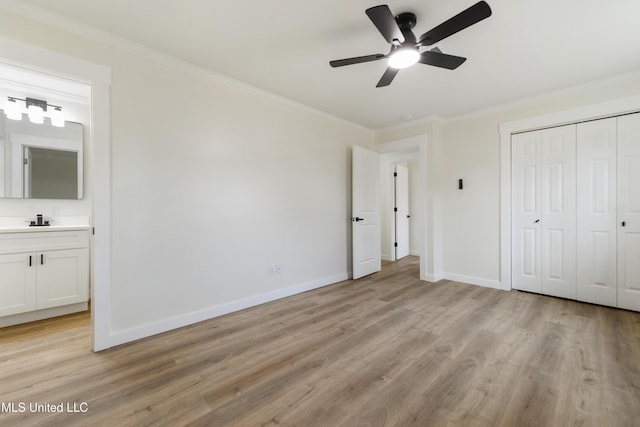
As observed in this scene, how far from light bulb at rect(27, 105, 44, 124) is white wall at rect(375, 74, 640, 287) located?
4.63 m

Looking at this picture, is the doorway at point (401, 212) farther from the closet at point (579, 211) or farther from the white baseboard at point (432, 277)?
the closet at point (579, 211)

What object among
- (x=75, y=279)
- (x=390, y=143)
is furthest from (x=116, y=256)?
(x=390, y=143)

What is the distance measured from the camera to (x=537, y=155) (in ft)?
11.3

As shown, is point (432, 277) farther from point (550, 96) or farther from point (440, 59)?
point (440, 59)

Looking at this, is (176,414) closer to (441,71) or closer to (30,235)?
(30,235)

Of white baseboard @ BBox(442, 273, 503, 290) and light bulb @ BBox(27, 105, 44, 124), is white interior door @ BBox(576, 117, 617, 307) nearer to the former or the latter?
white baseboard @ BBox(442, 273, 503, 290)

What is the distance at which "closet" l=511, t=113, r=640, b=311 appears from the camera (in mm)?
2900

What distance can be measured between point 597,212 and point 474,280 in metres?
1.60

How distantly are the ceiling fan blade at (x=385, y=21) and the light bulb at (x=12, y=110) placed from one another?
370 cm

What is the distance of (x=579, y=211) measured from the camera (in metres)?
3.18

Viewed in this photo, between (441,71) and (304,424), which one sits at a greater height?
(441,71)

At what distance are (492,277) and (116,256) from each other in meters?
4.42

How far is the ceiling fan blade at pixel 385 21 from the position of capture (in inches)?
60.0

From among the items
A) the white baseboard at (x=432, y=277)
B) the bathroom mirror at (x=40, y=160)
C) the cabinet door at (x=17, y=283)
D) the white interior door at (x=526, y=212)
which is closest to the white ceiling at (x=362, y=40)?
the white interior door at (x=526, y=212)
